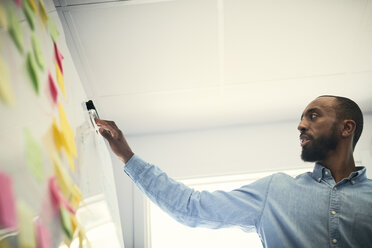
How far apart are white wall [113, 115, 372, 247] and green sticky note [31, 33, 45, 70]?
4.65 ft

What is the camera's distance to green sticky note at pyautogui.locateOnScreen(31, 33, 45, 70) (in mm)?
656

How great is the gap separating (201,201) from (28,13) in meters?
0.82

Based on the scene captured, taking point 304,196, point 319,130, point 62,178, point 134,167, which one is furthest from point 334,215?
point 62,178

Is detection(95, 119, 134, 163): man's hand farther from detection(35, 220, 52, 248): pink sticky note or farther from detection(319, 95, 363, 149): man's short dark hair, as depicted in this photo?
detection(319, 95, 363, 149): man's short dark hair

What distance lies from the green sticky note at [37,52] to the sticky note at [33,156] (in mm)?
196

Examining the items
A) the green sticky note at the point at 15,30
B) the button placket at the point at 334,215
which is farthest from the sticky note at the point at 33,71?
the button placket at the point at 334,215

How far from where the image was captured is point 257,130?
7.23 ft

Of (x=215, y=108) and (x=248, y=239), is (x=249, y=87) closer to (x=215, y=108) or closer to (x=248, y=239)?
(x=215, y=108)

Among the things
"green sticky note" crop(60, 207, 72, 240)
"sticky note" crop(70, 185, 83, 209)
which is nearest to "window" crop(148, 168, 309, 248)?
"sticky note" crop(70, 185, 83, 209)

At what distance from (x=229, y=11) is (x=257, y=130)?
105cm

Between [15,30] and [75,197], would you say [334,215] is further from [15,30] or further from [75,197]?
[15,30]

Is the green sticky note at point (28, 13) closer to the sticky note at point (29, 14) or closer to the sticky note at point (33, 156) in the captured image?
the sticky note at point (29, 14)

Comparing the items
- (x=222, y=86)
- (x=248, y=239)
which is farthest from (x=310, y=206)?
(x=248, y=239)

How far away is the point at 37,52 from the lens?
2.19ft
